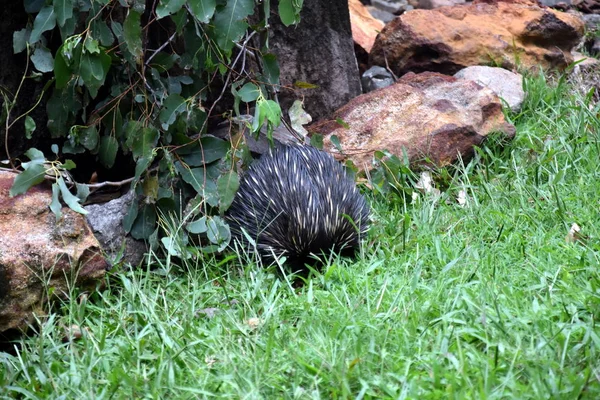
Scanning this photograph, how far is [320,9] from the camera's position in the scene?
5.47 metres

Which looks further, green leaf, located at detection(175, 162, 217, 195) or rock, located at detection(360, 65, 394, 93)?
rock, located at detection(360, 65, 394, 93)

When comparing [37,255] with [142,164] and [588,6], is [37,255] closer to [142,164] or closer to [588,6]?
[142,164]

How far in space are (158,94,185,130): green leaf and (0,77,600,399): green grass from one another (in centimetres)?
74

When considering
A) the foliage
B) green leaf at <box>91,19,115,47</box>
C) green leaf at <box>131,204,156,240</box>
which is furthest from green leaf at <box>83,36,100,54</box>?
green leaf at <box>131,204,156,240</box>

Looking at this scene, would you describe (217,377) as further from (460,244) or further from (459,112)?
(459,112)

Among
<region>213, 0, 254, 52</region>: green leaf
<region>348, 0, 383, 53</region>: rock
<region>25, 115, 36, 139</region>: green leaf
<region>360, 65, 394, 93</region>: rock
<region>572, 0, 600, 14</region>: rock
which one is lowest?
<region>360, 65, 394, 93</region>: rock

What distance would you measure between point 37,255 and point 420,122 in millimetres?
2738

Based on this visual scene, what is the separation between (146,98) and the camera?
4031mm

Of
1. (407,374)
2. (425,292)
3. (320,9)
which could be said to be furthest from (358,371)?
(320,9)

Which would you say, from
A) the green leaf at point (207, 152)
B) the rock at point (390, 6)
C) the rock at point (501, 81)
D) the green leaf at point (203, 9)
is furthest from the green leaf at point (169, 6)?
the rock at point (390, 6)

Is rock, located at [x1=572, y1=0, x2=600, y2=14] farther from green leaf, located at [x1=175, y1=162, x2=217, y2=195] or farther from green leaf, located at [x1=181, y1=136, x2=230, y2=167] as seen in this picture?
green leaf, located at [x1=175, y1=162, x2=217, y2=195]

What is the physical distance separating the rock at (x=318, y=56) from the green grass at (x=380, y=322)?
1253mm

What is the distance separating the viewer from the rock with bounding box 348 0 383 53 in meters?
6.72

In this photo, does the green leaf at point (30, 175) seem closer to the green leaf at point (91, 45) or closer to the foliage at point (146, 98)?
the foliage at point (146, 98)
